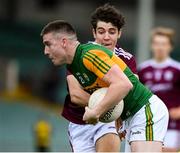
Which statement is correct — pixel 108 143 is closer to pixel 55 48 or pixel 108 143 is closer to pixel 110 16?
pixel 110 16

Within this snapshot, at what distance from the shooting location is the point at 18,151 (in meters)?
15.1

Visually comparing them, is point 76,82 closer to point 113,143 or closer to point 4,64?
point 113,143

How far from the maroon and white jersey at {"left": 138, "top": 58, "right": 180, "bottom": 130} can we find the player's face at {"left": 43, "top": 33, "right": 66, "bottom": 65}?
4.20 metres

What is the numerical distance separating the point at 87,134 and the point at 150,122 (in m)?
1.12

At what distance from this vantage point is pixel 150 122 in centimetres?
748

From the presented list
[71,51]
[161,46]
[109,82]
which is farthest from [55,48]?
[161,46]

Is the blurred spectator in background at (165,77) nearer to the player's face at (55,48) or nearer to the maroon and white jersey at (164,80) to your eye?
the maroon and white jersey at (164,80)

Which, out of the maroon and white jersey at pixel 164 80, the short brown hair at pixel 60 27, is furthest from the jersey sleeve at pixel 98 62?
the maroon and white jersey at pixel 164 80

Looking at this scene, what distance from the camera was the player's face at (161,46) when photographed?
36.7 ft

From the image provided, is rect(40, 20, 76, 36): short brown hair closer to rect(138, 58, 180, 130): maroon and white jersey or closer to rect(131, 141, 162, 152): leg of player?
rect(131, 141, 162, 152): leg of player

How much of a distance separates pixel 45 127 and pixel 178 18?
12.8 metres

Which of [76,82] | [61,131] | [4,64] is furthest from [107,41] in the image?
[4,64]

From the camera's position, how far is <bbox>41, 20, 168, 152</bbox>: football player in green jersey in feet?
23.0

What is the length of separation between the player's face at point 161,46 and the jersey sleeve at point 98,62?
13.3 ft
